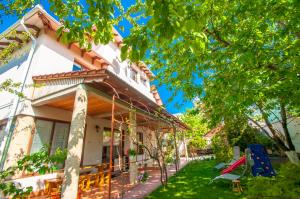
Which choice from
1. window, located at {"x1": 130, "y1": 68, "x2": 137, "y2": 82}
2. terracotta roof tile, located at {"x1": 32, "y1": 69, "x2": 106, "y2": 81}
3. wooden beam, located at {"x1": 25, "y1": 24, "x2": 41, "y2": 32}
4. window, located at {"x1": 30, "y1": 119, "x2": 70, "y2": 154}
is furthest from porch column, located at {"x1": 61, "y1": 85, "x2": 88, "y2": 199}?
window, located at {"x1": 130, "y1": 68, "x2": 137, "y2": 82}

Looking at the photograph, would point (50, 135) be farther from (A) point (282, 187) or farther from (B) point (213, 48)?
(A) point (282, 187)

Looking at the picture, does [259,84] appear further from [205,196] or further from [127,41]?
[127,41]

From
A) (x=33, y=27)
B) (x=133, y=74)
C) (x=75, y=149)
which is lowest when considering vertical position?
(x=75, y=149)

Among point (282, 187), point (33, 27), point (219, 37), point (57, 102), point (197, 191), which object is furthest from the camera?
point (33, 27)

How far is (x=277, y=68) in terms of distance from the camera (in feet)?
15.4

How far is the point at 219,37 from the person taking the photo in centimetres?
550

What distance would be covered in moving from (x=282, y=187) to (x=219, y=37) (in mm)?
4292

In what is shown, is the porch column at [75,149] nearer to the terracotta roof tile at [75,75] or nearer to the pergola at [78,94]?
the pergola at [78,94]

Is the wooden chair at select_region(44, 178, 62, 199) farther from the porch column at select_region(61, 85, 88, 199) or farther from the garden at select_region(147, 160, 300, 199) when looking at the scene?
the garden at select_region(147, 160, 300, 199)

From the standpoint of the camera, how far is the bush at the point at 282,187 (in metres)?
2.65

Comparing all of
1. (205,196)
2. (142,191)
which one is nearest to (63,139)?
(142,191)

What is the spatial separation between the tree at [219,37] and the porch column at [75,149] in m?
2.38

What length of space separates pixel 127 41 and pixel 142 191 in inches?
264

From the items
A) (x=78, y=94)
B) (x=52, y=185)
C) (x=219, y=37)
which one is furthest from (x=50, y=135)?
(x=219, y=37)
